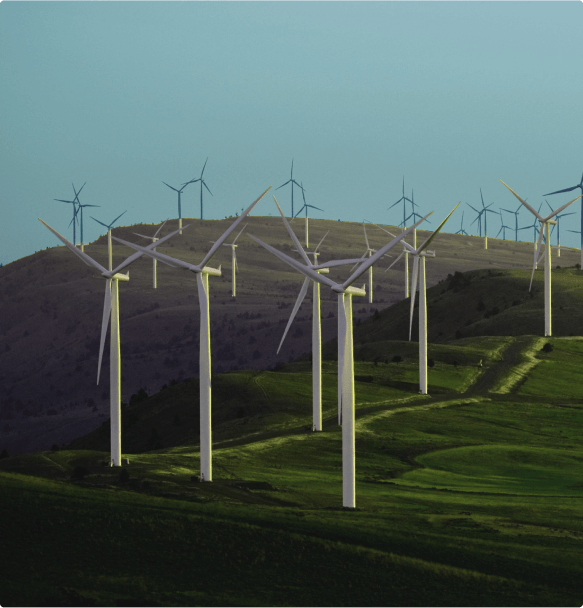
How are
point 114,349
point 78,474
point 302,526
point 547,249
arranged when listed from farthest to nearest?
point 547,249
point 114,349
point 78,474
point 302,526

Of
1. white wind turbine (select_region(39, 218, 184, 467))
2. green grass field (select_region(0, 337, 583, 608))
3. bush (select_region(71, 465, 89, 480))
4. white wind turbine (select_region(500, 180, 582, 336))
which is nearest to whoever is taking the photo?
green grass field (select_region(0, 337, 583, 608))

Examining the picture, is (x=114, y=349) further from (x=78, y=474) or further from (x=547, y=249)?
(x=547, y=249)

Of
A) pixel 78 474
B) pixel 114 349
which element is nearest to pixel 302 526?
pixel 78 474

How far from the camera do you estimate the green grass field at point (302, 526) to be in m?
46.1

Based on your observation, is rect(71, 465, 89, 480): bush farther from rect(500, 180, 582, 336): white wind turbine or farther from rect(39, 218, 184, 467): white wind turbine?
rect(500, 180, 582, 336): white wind turbine

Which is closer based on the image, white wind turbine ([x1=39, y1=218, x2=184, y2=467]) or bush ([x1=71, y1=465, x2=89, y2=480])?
bush ([x1=71, y1=465, x2=89, y2=480])

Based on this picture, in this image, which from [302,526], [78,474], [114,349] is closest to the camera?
[302,526]

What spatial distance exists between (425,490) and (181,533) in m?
29.9

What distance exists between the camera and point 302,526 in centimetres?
5459

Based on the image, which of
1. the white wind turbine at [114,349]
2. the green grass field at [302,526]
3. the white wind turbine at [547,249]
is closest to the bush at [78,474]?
the green grass field at [302,526]

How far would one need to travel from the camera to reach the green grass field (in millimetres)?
46125

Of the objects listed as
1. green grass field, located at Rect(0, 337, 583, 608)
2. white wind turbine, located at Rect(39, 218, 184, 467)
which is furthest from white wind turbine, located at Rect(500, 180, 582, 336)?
white wind turbine, located at Rect(39, 218, 184, 467)

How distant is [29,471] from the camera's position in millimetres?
80812

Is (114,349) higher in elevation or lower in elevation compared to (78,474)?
higher
